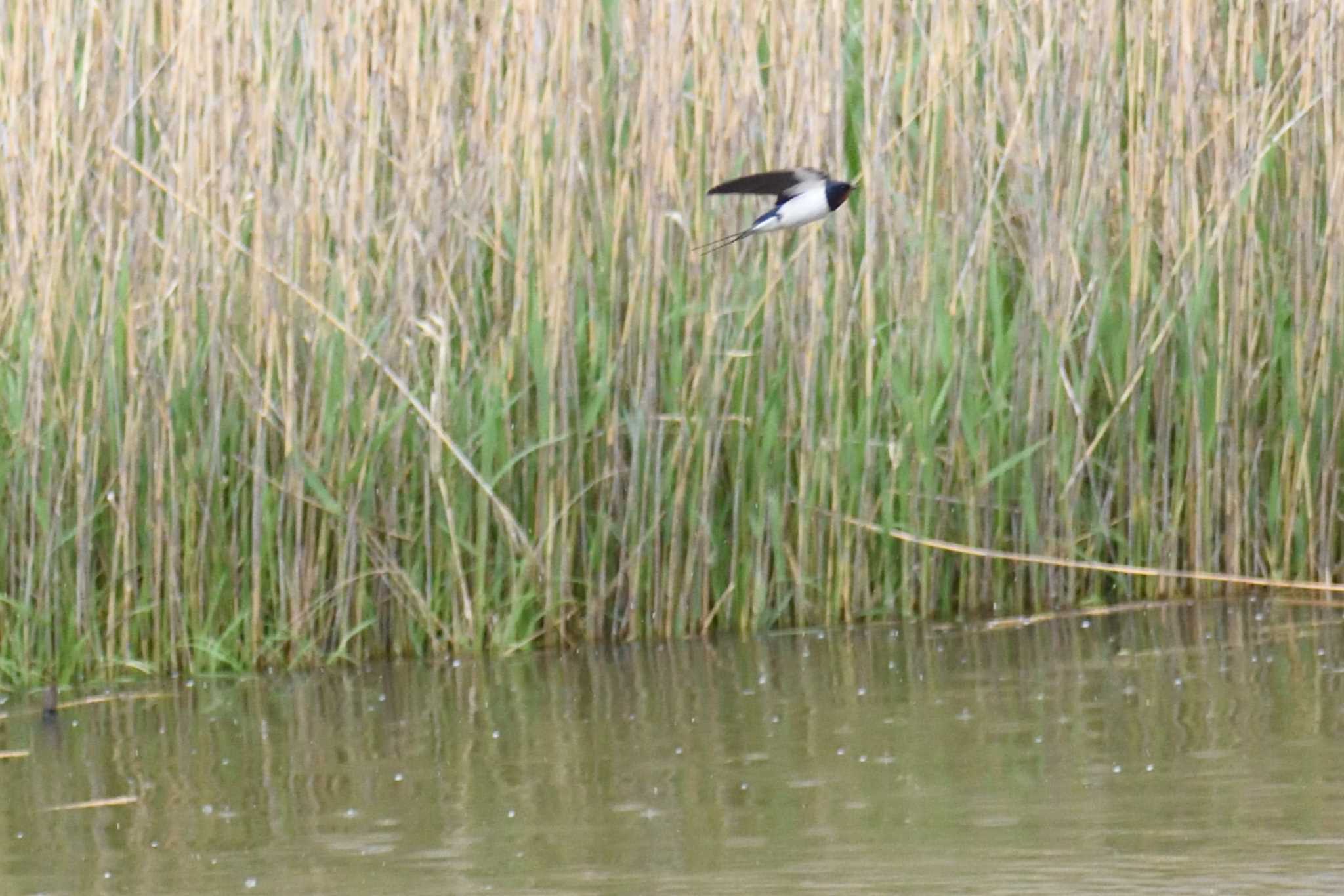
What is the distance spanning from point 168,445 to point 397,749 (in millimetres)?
854

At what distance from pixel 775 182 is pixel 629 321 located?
1.71 feet

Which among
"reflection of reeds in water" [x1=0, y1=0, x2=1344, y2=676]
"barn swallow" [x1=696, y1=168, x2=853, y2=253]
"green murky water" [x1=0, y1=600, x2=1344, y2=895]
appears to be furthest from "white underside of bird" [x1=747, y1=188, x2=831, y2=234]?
"green murky water" [x1=0, y1=600, x2=1344, y2=895]

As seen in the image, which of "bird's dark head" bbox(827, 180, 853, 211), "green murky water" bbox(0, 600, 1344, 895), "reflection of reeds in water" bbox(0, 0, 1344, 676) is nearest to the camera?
"green murky water" bbox(0, 600, 1344, 895)

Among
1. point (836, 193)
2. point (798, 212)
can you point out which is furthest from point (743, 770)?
point (836, 193)

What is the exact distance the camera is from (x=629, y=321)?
4230 millimetres

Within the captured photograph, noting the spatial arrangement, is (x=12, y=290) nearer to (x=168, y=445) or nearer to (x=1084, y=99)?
(x=168, y=445)

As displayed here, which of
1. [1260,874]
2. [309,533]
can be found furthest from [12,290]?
[1260,874]

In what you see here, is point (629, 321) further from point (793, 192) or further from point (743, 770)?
point (743, 770)

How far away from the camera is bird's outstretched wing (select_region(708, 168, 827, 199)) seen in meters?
3.77

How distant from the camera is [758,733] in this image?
11.7 feet

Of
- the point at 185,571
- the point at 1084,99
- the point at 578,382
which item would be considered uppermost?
the point at 1084,99

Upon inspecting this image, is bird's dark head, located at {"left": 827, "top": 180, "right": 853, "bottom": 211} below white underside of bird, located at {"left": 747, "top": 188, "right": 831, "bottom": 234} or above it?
above

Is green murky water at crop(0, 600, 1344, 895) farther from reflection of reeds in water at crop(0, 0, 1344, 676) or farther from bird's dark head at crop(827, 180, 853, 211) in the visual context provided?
bird's dark head at crop(827, 180, 853, 211)

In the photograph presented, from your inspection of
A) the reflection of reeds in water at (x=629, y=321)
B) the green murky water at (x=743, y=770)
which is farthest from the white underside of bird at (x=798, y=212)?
the green murky water at (x=743, y=770)
